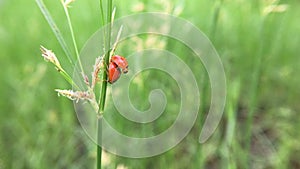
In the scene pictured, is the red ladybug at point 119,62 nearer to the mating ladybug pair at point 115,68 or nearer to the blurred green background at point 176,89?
the mating ladybug pair at point 115,68

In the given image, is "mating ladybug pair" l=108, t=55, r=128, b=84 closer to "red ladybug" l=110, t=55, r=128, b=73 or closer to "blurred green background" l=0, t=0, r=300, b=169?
"red ladybug" l=110, t=55, r=128, b=73

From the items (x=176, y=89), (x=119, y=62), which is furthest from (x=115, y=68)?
(x=176, y=89)

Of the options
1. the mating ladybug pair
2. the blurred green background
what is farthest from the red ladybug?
the blurred green background

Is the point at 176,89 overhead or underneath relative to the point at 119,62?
overhead

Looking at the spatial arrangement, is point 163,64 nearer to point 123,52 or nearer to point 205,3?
point 123,52

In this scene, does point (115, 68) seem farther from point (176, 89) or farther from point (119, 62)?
point (176, 89)

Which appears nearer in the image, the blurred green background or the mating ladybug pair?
the mating ladybug pair

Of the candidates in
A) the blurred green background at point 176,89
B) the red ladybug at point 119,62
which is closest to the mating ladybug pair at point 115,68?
the red ladybug at point 119,62

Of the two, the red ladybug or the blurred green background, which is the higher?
the blurred green background

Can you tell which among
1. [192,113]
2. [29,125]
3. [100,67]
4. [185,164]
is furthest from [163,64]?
[100,67]
